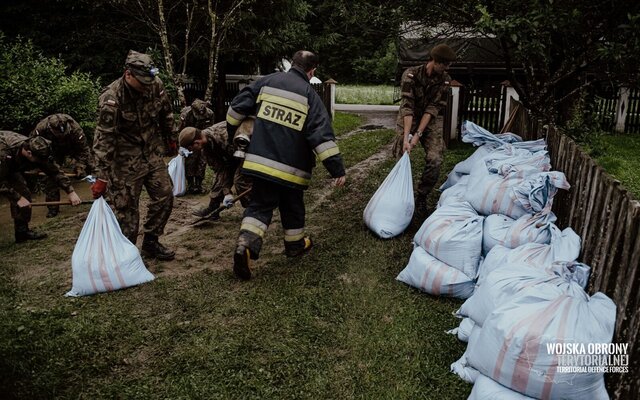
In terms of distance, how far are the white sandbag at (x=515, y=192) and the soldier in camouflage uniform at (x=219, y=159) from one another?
6.63 ft

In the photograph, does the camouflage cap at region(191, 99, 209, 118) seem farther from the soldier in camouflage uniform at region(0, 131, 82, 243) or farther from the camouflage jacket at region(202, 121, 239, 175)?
the soldier in camouflage uniform at region(0, 131, 82, 243)

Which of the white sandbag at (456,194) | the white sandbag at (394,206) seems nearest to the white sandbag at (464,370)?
the white sandbag at (456,194)

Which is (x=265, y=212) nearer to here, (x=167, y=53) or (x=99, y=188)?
(x=99, y=188)

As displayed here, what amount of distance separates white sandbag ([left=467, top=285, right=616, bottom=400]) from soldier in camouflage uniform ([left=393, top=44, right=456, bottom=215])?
2963 millimetres

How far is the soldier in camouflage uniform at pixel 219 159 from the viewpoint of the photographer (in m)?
4.88

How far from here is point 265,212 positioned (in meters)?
4.05

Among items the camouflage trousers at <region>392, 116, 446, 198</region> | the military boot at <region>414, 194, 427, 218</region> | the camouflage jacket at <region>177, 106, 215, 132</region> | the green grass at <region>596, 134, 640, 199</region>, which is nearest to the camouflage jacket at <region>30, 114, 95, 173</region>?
the camouflage jacket at <region>177, 106, 215, 132</region>

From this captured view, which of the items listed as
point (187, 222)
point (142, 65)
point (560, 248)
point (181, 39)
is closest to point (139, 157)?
point (142, 65)

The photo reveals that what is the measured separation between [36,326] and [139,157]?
4.97 feet

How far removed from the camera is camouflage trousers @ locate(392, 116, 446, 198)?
528cm

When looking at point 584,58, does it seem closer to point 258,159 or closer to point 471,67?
point 258,159

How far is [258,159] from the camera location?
12.7ft

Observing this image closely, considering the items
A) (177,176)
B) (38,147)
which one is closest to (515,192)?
(38,147)

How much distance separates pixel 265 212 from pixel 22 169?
2759 mm
